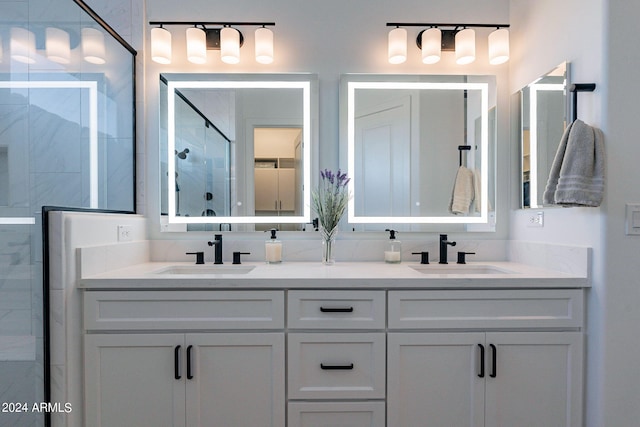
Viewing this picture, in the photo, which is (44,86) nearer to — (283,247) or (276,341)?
(283,247)

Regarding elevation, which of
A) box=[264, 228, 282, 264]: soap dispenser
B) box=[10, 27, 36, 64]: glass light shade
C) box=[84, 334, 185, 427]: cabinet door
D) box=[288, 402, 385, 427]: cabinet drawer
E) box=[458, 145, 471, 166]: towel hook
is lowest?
box=[288, 402, 385, 427]: cabinet drawer

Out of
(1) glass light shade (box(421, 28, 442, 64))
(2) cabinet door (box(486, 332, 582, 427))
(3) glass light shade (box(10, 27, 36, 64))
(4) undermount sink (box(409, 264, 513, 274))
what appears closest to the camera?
(2) cabinet door (box(486, 332, 582, 427))

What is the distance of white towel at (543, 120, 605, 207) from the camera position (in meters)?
1.33

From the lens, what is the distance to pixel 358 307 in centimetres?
143

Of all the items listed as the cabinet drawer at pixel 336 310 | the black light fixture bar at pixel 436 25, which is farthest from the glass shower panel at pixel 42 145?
the black light fixture bar at pixel 436 25

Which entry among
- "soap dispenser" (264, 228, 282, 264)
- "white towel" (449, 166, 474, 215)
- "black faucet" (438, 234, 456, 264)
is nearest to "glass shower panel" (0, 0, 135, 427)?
"soap dispenser" (264, 228, 282, 264)

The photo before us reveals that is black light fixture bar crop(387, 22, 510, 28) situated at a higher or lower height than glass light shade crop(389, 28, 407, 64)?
higher

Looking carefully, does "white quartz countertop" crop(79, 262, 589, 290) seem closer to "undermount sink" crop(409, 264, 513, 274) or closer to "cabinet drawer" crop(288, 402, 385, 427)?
"undermount sink" crop(409, 264, 513, 274)

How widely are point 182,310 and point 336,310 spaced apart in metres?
0.68

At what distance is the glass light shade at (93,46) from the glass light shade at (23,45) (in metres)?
0.21

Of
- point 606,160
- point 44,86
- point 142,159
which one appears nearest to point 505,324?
point 606,160

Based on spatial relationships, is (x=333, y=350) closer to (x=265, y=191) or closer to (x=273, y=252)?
(x=273, y=252)

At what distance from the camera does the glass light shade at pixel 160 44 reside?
192 centimetres

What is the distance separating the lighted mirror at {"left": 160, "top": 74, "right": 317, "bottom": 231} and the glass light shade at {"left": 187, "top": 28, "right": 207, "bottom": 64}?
0.11m
